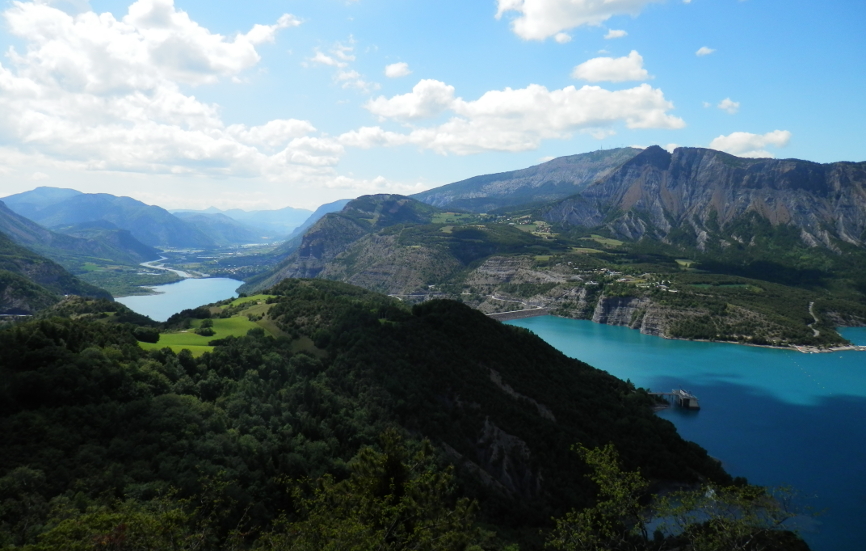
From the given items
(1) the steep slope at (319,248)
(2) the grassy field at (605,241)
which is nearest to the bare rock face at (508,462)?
(1) the steep slope at (319,248)

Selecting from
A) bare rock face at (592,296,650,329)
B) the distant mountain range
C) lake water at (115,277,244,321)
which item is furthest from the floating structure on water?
lake water at (115,277,244,321)

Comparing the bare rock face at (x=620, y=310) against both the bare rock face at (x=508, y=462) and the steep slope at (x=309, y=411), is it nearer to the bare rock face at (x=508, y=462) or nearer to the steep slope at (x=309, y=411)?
the steep slope at (x=309, y=411)

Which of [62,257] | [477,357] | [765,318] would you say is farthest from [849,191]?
[62,257]

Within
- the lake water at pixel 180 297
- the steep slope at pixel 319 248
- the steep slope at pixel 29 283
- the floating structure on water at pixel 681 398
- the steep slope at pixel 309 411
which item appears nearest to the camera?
the steep slope at pixel 309 411

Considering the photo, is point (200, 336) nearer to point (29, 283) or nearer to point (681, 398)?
point (681, 398)

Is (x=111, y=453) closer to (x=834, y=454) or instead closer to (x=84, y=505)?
(x=84, y=505)

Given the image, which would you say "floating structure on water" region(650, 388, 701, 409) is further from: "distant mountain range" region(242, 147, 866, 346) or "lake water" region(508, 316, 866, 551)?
"distant mountain range" region(242, 147, 866, 346)
